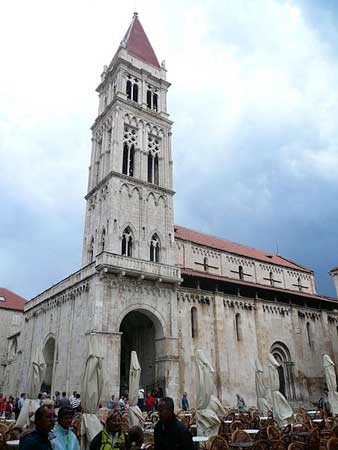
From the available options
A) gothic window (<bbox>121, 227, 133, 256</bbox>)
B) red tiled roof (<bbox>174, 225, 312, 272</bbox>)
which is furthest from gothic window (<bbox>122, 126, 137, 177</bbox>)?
red tiled roof (<bbox>174, 225, 312, 272</bbox>)

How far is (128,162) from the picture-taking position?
29062mm

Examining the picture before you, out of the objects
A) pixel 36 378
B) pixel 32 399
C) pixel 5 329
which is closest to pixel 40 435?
pixel 32 399

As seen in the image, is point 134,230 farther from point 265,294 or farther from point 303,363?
point 303,363

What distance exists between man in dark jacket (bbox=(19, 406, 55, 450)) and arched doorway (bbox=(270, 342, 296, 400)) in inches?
1092

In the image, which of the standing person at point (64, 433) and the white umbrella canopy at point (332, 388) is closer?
the standing person at point (64, 433)

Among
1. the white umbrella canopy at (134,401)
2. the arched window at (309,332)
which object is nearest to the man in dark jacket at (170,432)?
the white umbrella canopy at (134,401)

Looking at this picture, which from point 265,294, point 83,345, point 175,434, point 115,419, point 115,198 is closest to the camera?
point 175,434

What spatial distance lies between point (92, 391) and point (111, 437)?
218 inches

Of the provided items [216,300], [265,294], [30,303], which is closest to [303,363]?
[265,294]

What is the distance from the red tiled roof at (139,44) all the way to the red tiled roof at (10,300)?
1147 inches

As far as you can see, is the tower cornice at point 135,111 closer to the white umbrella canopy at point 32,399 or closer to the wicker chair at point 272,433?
the white umbrella canopy at point 32,399

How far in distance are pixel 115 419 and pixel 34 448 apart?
4.76 feet

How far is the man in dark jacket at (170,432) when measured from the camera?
434 centimetres

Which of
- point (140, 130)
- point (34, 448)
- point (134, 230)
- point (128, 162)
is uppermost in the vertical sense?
point (140, 130)
